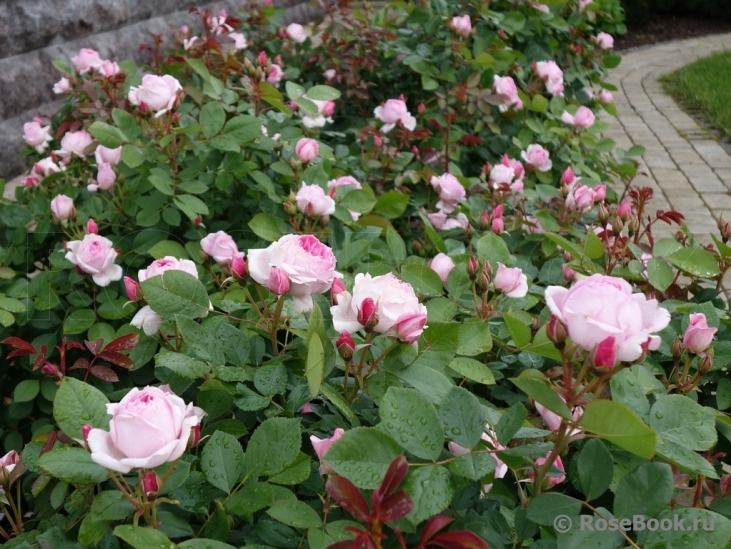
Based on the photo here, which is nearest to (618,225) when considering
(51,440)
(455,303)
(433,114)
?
(455,303)

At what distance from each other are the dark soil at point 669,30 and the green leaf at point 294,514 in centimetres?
854

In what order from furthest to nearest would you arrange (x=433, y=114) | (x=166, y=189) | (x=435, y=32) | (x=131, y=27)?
(x=131, y=27)
(x=435, y=32)
(x=433, y=114)
(x=166, y=189)

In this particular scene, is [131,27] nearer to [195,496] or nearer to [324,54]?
[324,54]

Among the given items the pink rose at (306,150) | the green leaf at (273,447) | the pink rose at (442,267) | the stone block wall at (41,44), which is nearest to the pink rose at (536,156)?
the pink rose at (306,150)

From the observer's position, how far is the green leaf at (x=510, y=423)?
2.15 ft

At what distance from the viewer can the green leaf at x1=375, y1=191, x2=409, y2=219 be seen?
63.2 inches

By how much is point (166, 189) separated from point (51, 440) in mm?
645

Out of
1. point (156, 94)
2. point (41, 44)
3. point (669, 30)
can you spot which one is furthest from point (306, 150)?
point (669, 30)

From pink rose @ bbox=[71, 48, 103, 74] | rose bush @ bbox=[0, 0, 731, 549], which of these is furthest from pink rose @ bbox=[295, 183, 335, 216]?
pink rose @ bbox=[71, 48, 103, 74]

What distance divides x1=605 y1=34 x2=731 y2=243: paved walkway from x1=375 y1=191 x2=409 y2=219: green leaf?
1.34 m

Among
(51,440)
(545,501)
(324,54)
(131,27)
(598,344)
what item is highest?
(598,344)

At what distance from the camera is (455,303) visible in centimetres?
106

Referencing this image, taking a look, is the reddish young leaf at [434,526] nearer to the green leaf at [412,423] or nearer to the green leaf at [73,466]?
the green leaf at [412,423]

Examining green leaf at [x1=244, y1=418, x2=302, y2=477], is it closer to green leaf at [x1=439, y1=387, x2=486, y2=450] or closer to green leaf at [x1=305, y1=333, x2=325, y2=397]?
green leaf at [x1=305, y1=333, x2=325, y2=397]
